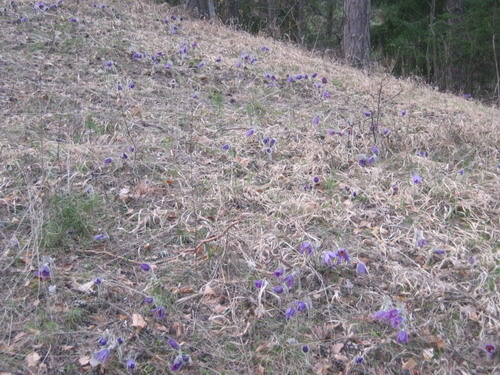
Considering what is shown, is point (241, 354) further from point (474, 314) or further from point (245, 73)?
point (245, 73)

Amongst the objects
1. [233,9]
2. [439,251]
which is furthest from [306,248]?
[233,9]

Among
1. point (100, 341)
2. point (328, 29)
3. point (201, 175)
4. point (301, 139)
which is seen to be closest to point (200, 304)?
point (100, 341)

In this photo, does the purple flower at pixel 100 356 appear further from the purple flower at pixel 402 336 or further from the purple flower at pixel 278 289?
the purple flower at pixel 402 336

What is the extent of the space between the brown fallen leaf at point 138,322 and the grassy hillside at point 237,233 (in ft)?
0.05

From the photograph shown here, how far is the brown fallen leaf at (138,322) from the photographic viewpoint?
7.47ft

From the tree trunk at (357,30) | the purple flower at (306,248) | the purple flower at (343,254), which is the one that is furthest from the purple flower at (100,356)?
the tree trunk at (357,30)

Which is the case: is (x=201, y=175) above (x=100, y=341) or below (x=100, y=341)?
above

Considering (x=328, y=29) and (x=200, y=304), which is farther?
(x=328, y=29)

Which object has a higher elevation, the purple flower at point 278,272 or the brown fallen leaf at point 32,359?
the purple flower at point 278,272

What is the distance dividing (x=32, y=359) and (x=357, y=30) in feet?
24.2

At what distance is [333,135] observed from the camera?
3961mm

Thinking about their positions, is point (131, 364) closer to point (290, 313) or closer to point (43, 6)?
point (290, 313)

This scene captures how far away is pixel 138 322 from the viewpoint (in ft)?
7.50

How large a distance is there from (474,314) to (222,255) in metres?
1.24
